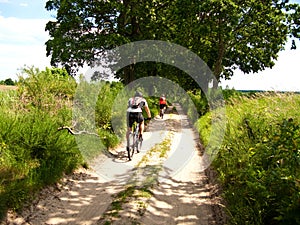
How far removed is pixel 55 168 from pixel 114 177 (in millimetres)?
1678

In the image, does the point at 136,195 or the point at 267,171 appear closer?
the point at 267,171

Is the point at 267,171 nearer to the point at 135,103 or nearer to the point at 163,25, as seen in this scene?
the point at 135,103

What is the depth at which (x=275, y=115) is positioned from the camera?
21.7 feet

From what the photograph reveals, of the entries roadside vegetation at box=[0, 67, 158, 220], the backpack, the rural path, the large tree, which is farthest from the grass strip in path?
the large tree

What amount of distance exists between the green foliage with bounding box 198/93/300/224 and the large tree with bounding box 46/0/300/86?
A: 1448 cm

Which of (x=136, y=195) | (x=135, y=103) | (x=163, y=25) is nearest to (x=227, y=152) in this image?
(x=136, y=195)

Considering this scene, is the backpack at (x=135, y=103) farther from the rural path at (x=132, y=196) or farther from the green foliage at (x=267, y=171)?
the green foliage at (x=267, y=171)

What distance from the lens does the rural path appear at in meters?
5.48

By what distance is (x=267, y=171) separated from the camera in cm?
442

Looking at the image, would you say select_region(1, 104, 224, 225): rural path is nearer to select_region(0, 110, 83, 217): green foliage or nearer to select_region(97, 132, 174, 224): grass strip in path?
select_region(97, 132, 174, 224): grass strip in path

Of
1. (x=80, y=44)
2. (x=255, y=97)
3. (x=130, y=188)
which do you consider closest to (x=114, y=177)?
(x=130, y=188)

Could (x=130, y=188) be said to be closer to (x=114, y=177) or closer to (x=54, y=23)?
(x=114, y=177)

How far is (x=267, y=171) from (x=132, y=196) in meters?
3.09

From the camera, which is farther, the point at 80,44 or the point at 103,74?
the point at 103,74
